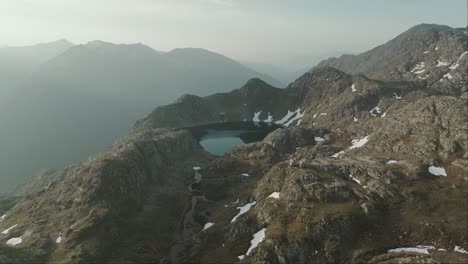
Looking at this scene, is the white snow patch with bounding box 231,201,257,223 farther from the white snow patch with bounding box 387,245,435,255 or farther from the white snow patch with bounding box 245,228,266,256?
the white snow patch with bounding box 387,245,435,255

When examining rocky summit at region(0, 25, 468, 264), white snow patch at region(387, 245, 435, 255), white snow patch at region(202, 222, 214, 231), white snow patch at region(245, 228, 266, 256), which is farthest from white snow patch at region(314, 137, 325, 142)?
white snow patch at region(387, 245, 435, 255)

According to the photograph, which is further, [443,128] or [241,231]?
[443,128]

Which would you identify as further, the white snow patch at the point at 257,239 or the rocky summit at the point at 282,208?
the white snow patch at the point at 257,239

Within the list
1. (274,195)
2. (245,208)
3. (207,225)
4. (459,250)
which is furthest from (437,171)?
(207,225)

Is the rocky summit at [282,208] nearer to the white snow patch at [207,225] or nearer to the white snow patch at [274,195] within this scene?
the white snow patch at [274,195]

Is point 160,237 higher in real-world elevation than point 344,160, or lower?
lower

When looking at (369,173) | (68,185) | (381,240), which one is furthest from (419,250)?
(68,185)

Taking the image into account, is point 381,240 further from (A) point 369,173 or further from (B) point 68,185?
(B) point 68,185

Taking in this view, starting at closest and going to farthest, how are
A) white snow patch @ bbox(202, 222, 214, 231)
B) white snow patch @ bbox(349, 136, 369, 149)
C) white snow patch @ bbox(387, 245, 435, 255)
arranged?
1. white snow patch @ bbox(387, 245, 435, 255)
2. white snow patch @ bbox(202, 222, 214, 231)
3. white snow patch @ bbox(349, 136, 369, 149)

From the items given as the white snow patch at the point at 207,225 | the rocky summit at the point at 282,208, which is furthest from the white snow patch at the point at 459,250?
the white snow patch at the point at 207,225

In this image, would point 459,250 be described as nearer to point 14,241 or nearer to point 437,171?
point 437,171

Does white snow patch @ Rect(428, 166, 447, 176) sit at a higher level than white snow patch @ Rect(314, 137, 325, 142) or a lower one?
higher
